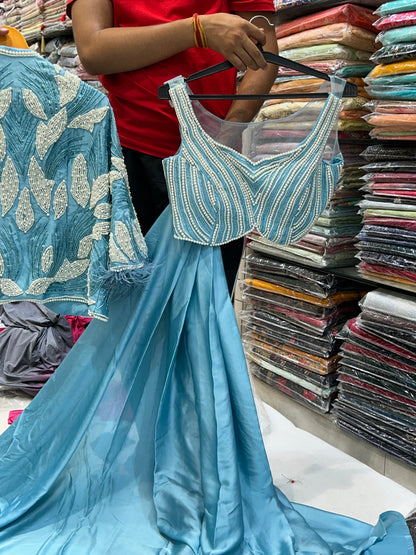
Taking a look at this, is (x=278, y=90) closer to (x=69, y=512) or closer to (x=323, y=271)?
(x=323, y=271)

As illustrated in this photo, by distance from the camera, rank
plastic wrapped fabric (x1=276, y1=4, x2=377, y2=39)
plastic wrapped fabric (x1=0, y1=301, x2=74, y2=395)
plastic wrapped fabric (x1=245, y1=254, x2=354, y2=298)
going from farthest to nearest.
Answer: plastic wrapped fabric (x1=0, y1=301, x2=74, y2=395), plastic wrapped fabric (x1=245, y1=254, x2=354, y2=298), plastic wrapped fabric (x1=276, y1=4, x2=377, y2=39)

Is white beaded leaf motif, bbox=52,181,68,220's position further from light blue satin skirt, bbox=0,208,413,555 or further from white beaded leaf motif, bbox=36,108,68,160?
light blue satin skirt, bbox=0,208,413,555

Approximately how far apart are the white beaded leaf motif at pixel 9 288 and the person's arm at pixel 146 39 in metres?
0.50

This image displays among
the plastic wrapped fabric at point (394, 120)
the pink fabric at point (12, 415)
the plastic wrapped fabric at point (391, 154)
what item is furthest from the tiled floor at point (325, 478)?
the plastic wrapped fabric at point (394, 120)

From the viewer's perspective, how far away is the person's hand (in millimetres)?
1106

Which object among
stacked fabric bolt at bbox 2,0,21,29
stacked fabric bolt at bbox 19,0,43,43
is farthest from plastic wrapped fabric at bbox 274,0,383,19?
stacked fabric bolt at bbox 2,0,21,29

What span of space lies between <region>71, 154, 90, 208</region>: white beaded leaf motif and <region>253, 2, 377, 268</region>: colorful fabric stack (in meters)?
0.74

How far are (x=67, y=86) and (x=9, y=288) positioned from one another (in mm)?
464

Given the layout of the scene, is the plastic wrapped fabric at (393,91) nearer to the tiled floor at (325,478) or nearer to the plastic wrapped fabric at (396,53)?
the plastic wrapped fabric at (396,53)

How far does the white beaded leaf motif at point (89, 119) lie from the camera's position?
48.2 inches

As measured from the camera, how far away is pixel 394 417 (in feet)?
5.55

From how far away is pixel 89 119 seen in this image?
1.23 meters

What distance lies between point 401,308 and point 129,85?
904mm

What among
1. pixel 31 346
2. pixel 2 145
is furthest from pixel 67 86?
pixel 31 346
